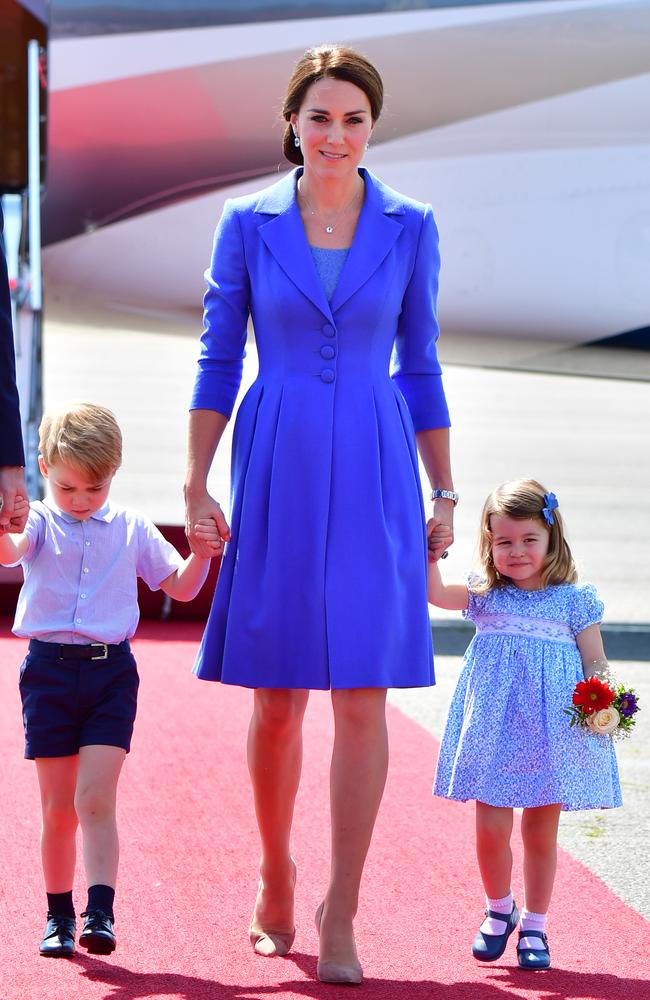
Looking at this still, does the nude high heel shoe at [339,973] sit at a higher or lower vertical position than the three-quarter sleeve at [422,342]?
lower

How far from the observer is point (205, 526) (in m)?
2.77

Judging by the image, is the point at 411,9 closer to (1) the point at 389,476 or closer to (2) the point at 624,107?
(2) the point at 624,107

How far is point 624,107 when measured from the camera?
6.24 metres

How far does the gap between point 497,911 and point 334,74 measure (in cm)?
164

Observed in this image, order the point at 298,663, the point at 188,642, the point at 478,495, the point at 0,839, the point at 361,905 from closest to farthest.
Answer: the point at 298,663, the point at 361,905, the point at 0,839, the point at 188,642, the point at 478,495

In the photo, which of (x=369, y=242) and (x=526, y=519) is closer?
(x=369, y=242)

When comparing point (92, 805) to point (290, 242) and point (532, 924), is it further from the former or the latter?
point (290, 242)

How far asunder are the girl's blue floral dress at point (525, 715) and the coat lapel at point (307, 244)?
705mm

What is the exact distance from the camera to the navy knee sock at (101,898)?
8.77 ft

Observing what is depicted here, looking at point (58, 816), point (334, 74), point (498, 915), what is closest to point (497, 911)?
point (498, 915)

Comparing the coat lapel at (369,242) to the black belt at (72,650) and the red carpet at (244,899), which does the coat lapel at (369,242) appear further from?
the red carpet at (244,899)

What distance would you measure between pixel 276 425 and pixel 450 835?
1371mm

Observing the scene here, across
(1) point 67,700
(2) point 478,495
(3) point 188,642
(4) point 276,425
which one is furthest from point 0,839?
(2) point 478,495

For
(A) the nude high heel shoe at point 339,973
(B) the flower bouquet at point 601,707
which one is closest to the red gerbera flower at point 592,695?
(B) the flower bouquet at point 601,707
